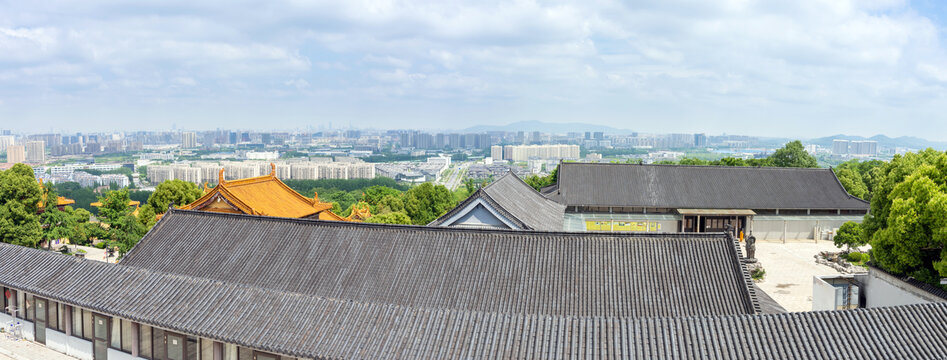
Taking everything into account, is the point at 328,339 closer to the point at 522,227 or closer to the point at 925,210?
the point at 522,227

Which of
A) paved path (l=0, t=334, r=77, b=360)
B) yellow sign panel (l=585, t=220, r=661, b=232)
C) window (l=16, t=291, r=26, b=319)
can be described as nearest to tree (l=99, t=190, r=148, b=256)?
window (l=16, t=291, r=26, b=319)

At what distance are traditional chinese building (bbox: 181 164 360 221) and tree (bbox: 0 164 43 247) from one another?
7742 millimetres

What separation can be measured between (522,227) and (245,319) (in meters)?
9.63

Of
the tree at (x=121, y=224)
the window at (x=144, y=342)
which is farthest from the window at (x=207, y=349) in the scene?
the tree at (x=121, y=224)

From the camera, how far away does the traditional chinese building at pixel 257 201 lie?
22.4 m

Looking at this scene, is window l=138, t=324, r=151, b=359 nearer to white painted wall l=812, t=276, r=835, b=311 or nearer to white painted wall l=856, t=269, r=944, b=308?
white painted wall l=812, t=276, r=835, b=311

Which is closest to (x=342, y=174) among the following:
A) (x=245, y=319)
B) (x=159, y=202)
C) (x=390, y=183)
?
(x=390, y=183)

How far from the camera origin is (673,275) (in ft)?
44.0

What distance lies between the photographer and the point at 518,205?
22.0 metres

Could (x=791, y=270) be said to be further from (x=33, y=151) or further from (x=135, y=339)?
(x=33, y=151)

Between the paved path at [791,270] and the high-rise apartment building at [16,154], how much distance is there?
210 meters

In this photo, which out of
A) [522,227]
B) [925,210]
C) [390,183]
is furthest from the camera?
[390,183]

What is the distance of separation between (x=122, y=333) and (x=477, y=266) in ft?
24.6

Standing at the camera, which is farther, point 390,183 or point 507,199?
point 390,183
